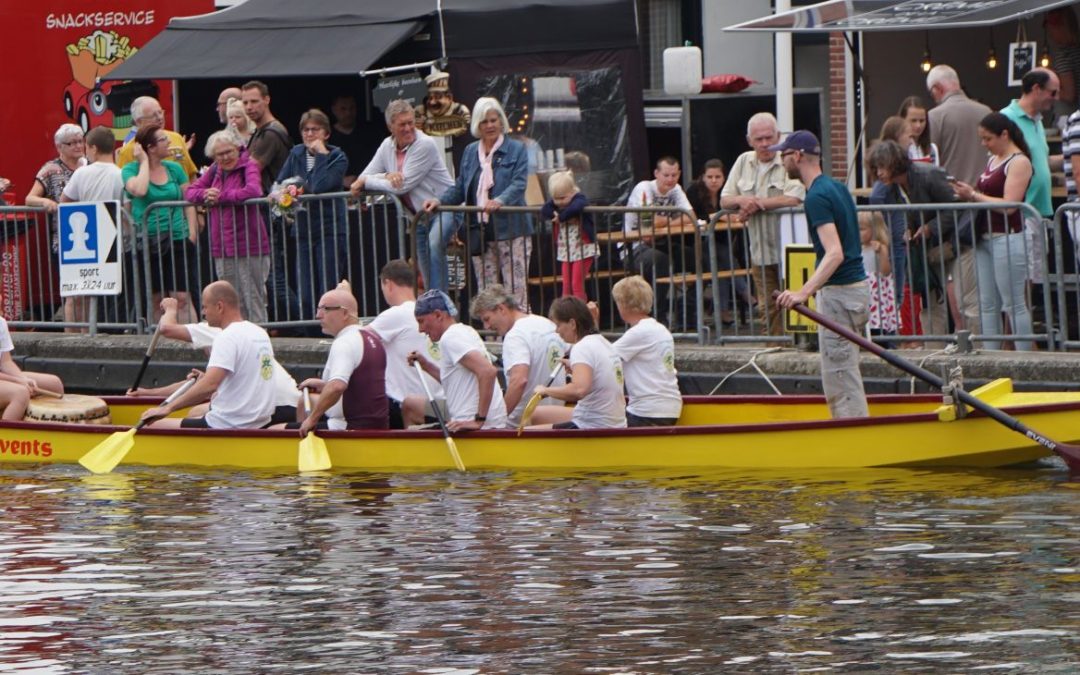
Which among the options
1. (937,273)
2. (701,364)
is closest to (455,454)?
(701,364)

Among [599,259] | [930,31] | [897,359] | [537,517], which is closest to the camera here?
[537,517]

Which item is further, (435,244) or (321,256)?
(321,256)

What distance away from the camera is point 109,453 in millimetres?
14734

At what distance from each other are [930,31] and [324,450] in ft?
30.4

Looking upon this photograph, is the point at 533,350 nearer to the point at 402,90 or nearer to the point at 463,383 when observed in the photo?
the point at 463,383

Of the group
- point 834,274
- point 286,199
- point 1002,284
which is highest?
point 286,199

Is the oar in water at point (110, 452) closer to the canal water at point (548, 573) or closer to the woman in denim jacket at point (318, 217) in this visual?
the canal water at point (548, 573)

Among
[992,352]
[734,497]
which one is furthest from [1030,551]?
[992,352]

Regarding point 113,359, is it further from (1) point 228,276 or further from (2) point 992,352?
(2) point 992,352

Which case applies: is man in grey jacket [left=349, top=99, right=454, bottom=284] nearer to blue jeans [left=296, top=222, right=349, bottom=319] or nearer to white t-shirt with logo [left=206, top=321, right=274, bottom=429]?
blue jeans [left=296, top=222, right=349, bottom=319]

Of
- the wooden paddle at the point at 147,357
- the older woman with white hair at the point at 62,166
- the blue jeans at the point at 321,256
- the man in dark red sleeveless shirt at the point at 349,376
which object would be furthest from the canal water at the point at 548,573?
the older woman with white hair at the point at 62,166

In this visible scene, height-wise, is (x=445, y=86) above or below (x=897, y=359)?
above

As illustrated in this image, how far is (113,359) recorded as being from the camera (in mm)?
17969

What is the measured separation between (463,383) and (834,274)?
2.48m
